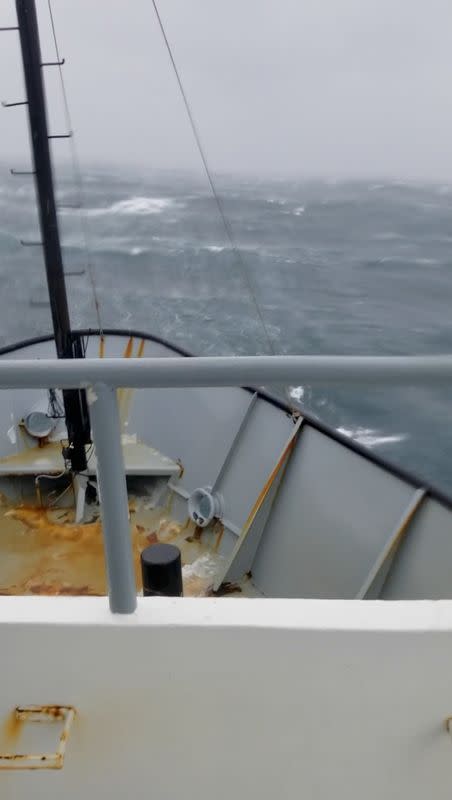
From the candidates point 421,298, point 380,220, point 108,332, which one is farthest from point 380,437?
point 380,220

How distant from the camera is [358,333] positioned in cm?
1558

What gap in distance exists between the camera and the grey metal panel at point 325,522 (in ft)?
13.9

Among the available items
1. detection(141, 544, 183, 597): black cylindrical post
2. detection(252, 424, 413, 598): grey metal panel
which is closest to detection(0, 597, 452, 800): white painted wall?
detection(141, 544, 183, 597): black cylindrical post

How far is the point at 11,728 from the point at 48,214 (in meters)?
4.52

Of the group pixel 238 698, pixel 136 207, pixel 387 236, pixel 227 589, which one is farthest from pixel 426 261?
pixel 238 698

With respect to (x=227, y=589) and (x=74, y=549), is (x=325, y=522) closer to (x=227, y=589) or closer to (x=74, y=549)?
(x=227, y=589)

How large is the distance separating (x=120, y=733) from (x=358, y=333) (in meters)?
14.9

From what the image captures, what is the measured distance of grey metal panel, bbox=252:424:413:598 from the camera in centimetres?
422

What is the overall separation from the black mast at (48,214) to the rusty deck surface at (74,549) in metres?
0.57

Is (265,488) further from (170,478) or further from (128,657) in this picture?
(128,657)

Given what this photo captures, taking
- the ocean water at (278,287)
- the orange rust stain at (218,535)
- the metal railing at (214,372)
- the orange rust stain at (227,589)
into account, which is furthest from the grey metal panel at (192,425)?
the metal railing at (214,372)

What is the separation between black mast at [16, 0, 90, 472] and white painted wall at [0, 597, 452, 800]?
4.03 meters

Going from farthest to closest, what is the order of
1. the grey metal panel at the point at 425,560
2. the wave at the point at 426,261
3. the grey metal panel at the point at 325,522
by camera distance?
the wave at the point at 426,261 < the grey metal panel at the point at 325,522 < the grey metal panel at the point at 425,560

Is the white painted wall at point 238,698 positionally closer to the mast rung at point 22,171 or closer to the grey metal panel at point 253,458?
the grey metal panel at point 253,458
